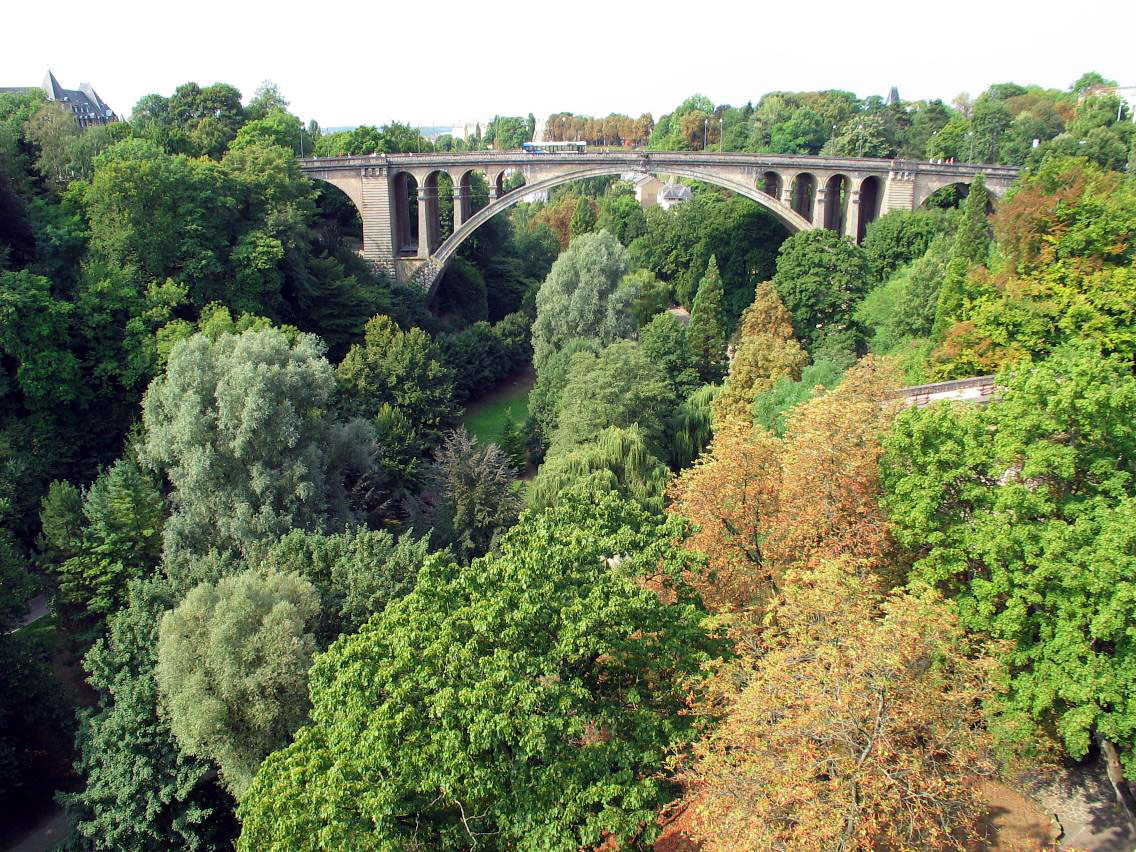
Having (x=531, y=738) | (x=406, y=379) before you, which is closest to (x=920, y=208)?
(x=406, y=379)

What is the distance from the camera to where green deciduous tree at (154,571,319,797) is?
16562 mm

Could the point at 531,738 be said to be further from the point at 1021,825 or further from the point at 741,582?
the point at 1021,825

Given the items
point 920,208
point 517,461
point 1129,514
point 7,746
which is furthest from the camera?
point 920,208

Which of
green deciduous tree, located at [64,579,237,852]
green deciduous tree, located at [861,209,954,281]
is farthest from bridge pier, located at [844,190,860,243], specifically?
green deciduous tree, located at [64,579,237,852]

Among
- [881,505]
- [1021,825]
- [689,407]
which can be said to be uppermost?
[881,505]

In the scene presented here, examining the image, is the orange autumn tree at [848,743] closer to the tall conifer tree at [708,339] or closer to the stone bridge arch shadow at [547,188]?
the tall conifer tree at [708,339]

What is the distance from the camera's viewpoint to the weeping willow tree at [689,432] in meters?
30.8

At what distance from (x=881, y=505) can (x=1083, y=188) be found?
1505 centimetres

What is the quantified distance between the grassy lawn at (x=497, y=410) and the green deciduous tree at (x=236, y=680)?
22024 mm

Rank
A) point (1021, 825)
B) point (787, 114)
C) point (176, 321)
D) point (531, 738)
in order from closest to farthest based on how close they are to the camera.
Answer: point (531, 738) → point (1021, 825) → point (176, 321) → point (787, 114)

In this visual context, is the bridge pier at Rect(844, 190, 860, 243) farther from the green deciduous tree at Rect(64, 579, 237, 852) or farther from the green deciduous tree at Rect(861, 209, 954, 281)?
the green deciduous tree at Rect(64, 579, 237, 852)

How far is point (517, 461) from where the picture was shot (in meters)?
35.6

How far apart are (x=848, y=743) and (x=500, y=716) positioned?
4.43m

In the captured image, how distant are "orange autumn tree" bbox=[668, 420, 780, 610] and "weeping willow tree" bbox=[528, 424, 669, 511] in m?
6.93
